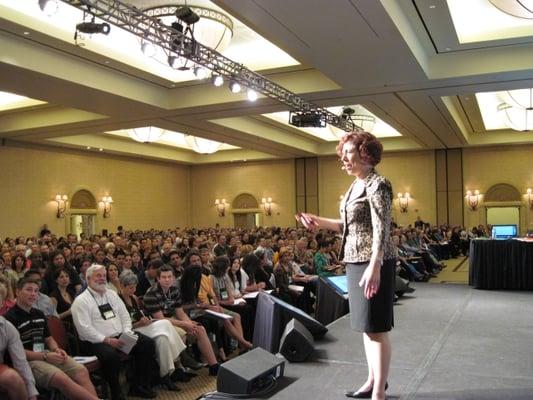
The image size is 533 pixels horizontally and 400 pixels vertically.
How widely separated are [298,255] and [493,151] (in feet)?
39.9

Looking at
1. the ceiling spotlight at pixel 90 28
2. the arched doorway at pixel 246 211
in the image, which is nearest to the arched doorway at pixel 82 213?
the arched doorway at pixel 246 211

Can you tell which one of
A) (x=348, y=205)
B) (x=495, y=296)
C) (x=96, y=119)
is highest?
(x=96, y=119)

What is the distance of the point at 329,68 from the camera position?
8.66 meters

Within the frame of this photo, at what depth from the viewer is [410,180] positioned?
20031 mm

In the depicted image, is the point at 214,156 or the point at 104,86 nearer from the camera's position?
the point at 104,86

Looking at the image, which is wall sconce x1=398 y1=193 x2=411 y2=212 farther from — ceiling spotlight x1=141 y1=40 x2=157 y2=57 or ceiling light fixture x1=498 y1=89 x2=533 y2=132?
ceiling spotlight x1=141 y1=40 x2=157 y2=57

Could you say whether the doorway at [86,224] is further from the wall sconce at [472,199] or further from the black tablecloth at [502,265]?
the black tablecloth at [502,265]

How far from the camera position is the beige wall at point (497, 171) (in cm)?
1855

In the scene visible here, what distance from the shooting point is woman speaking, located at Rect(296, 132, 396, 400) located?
247 cm

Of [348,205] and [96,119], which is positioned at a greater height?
[96,119]

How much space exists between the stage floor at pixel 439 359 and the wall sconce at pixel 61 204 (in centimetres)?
1356

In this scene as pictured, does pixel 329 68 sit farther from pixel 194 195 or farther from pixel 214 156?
pixel 194 195

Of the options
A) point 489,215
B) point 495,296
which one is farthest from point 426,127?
point 495,296

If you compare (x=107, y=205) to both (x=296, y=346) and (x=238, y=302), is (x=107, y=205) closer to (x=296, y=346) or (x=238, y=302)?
(x=238, y=302)
